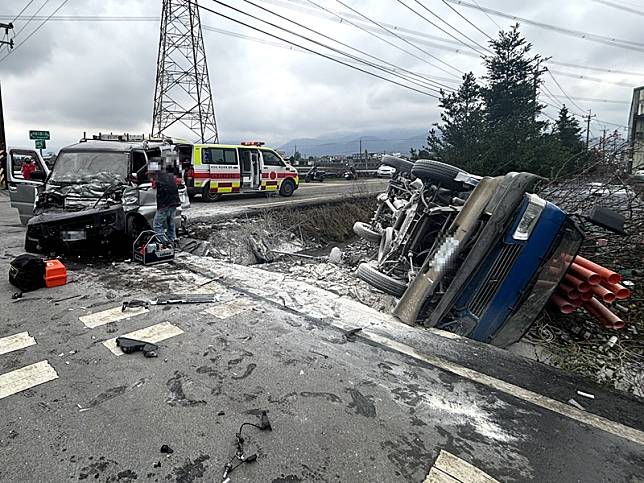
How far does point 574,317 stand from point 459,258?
5.71 ft

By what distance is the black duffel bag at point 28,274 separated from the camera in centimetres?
480

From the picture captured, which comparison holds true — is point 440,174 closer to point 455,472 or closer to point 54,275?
point 455,472

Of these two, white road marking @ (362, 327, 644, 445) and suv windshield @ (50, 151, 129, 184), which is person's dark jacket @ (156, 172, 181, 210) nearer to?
suv windshield @ (50, 151, 129, 184)

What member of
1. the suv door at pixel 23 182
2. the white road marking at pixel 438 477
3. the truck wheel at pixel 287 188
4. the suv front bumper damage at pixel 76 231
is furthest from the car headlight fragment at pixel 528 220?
the truck wheel at pixel 287 188

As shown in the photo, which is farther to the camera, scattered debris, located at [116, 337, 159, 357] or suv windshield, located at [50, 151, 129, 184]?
suv windshield, located at [50, 151, 129, 184]

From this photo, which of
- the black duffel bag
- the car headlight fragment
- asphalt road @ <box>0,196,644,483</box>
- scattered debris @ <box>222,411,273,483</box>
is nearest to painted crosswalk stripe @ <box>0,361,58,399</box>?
asphalt road @ <box>0,196,644,483</box>

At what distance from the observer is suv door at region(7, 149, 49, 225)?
26.2 ft

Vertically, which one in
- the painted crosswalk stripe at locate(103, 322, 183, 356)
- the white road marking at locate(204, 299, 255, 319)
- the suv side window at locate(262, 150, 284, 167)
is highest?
the suv side window at locate(262, 150, 284, 167)

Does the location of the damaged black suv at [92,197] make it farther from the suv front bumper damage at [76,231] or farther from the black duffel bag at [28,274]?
the black duffel bag at [28,274]

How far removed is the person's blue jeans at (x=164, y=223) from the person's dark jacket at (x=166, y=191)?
110 mm

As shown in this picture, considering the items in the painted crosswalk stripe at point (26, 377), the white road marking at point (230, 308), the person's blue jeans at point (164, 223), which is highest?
the person's blue jeans at point (164, 223)

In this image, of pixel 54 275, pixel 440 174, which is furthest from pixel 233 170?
pixel 440 174

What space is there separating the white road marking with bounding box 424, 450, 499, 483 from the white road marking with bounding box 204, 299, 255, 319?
2.60 m

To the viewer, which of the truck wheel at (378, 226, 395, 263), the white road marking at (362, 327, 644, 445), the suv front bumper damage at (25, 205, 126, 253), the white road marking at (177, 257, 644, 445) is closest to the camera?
the white road marking at (362, 327, 644, 445)
